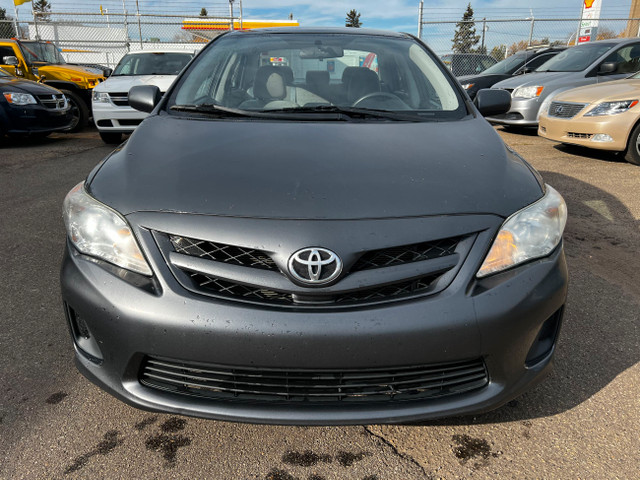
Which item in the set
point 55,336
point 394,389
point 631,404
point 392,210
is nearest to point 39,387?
point 55,336

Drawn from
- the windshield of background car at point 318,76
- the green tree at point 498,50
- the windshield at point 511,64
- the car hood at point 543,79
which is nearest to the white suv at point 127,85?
the windshield of background car at point 318,76

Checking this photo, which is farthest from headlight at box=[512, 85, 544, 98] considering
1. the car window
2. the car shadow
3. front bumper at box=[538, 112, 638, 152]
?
the car shadow

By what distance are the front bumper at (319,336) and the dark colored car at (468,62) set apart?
14.0 m

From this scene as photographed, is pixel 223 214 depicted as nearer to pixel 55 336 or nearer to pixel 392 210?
pixel 392 210

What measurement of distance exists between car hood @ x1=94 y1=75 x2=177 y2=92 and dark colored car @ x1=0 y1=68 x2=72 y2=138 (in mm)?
952

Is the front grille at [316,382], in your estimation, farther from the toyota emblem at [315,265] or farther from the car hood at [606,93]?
the car hood at [606,93]

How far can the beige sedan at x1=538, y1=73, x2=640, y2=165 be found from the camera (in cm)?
608

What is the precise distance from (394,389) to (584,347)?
4.21 feet

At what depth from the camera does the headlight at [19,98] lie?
7.62 metres

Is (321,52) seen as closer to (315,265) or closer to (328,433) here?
(315,265)

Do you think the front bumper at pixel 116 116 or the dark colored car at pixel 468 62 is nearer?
the front bumper at pixel 116 116

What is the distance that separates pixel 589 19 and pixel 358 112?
15.9m

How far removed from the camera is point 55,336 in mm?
2494

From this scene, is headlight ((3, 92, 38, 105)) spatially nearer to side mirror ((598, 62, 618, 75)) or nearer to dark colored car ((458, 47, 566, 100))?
dark colored car ((458, 47, 566, 100))
